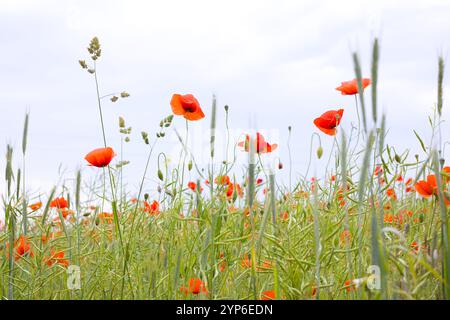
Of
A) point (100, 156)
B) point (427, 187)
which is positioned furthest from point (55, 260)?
point (427, 187)

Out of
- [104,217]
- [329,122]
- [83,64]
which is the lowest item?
[104,217]

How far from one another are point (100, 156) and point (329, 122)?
2.24ft

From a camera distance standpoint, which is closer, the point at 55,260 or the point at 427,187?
the point at 427,187

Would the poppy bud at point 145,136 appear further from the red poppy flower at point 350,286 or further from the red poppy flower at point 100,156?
the red poppy flower at point 350,286

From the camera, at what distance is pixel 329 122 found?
5.77ft

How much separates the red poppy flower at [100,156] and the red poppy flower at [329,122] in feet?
2.04

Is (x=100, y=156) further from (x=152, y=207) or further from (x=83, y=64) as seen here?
(x=152, y=207)

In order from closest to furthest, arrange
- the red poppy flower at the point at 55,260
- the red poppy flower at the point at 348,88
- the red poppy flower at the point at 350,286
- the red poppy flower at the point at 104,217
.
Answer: the red poppy flower at the point at 350,286, the red poppy flower at the point at 55,260, the red poppy flower at the point at 348,88, the red poppy flower at the point at 104,217

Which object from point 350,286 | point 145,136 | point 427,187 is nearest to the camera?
point 350,286

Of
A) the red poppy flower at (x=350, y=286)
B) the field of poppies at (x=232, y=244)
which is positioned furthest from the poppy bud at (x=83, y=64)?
the red poppy flower at (x=350, y=286)

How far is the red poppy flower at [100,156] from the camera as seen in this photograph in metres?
1.67

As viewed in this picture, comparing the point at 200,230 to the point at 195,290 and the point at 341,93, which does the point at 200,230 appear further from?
the point at 341,93
